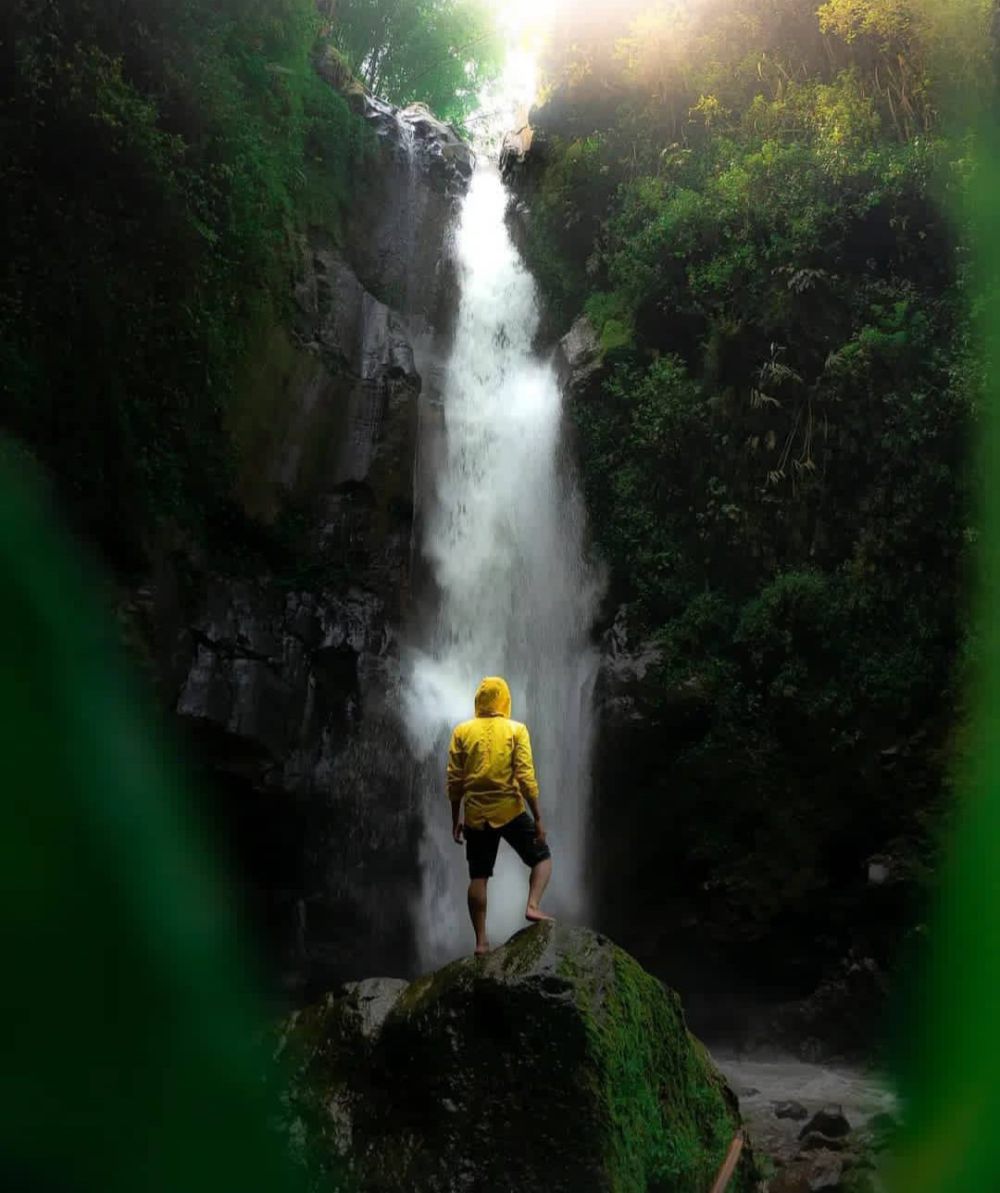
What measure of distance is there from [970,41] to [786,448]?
5.03 m

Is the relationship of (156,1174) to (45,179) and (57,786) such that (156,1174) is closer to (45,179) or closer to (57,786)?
(57,786)

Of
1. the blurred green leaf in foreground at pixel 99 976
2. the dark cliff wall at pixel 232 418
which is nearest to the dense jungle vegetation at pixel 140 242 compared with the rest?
the dark cliff wall at pixel 232 418

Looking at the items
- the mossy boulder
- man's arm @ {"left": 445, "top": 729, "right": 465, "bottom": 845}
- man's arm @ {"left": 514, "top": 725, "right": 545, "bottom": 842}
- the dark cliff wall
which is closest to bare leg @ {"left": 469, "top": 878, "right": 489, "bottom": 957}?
man's arm @ {"left": 445, "top": 729, "right": 465, "bottom": 845}

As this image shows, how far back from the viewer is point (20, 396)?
757cm

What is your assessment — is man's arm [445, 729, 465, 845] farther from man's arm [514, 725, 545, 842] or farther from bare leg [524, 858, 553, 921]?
bare leg [524, 858, 553, 921]

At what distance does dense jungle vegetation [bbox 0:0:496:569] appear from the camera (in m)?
7.87

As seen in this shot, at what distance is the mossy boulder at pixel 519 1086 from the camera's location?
3.41 meters

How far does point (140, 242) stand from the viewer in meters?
8.65

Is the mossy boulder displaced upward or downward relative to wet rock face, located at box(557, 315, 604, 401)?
downward

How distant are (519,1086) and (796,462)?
296 inches

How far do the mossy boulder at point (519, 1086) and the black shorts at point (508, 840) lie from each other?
2.41 feet

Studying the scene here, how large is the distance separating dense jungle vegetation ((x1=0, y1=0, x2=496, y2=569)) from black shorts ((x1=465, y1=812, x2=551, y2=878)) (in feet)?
15.2

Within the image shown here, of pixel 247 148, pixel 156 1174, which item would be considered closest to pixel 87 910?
pixel 156 1174

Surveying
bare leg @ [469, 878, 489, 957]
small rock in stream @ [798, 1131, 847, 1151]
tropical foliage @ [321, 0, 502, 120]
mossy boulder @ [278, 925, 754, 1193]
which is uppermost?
tropical foliage @ [321, 0, 502, 120]
